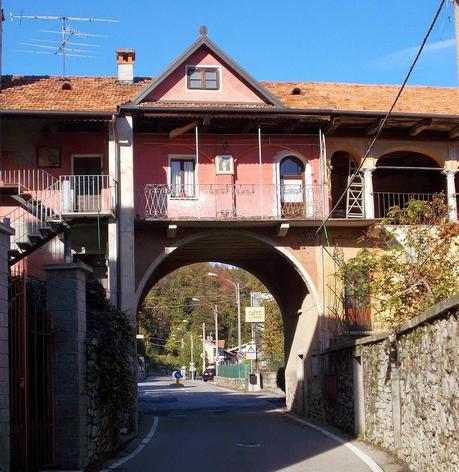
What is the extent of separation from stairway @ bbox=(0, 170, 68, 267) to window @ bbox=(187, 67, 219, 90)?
16.9 ft

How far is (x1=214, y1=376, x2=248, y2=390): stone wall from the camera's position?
156 ft

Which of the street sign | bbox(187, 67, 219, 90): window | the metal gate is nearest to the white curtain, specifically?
bbox(187, 67, 219, 90): window

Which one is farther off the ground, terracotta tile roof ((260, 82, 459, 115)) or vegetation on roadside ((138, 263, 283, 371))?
terracotta tile roof ((260, 82, 459, 115))

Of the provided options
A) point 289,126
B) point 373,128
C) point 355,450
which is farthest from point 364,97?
point 355,450

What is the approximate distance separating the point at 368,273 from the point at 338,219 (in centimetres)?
519

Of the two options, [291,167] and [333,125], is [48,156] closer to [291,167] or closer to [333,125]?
[291,167]

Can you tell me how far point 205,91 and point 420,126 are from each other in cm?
658

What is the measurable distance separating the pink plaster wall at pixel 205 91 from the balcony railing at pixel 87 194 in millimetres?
3040

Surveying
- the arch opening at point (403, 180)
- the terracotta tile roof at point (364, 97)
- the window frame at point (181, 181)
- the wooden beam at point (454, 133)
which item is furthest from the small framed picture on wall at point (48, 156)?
the wooden beam at point (454, 133)

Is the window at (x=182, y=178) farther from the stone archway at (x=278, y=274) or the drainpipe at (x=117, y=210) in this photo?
the drainpipe at (x=117, y=210)

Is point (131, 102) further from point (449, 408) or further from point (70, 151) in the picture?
point (449, 408)

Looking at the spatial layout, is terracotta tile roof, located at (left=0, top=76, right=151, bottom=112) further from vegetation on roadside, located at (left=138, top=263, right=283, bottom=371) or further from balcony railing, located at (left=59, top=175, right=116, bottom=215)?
vegetation on roadside, located at (left=138, top=263, right=283, bottom=371)

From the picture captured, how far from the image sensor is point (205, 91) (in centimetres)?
2388

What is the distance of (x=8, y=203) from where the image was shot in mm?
22203
